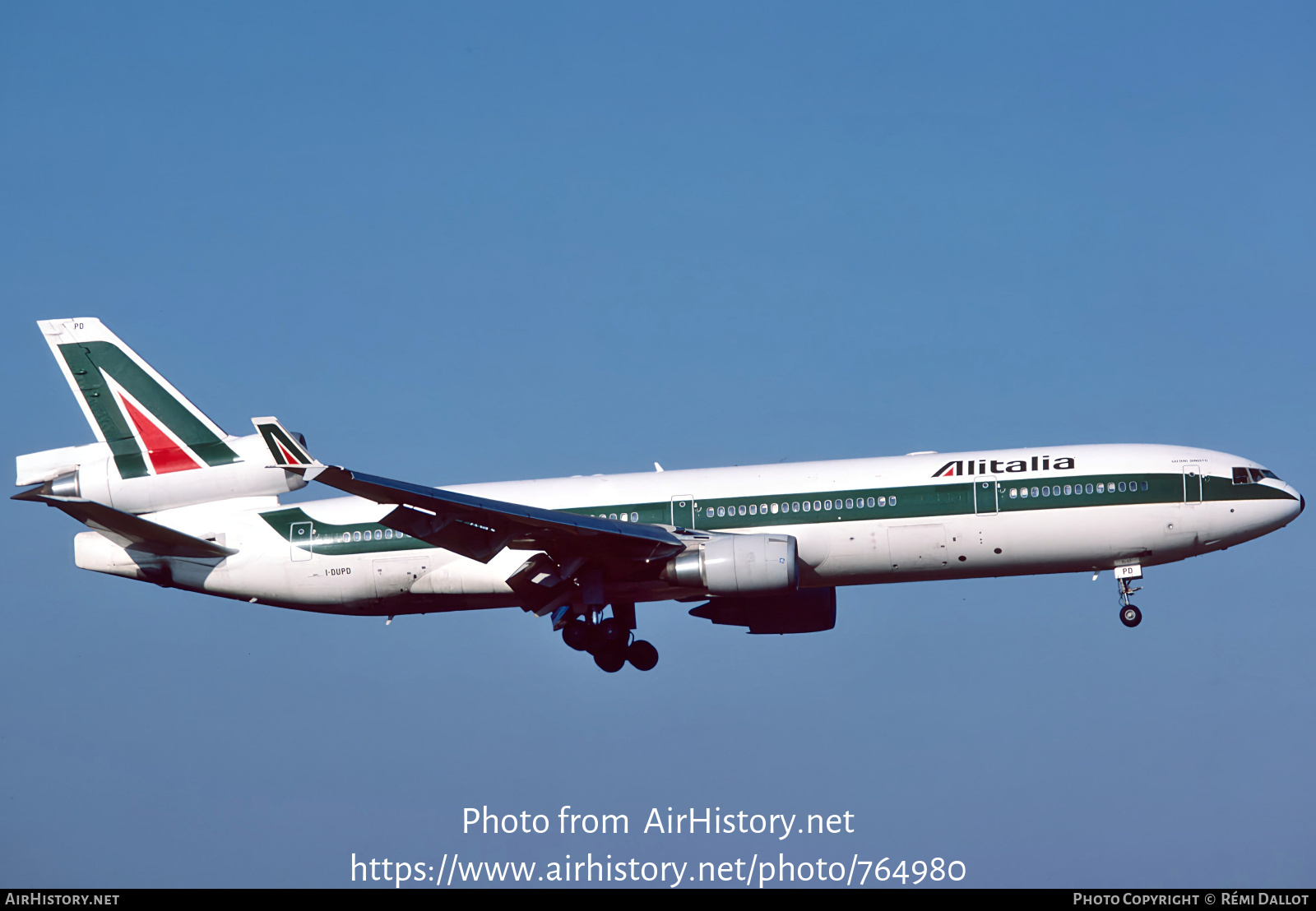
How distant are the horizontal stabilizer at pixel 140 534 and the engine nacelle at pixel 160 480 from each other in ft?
2.86

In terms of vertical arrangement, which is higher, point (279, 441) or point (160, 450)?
point (160, 450)

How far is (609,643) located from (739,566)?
578 cm

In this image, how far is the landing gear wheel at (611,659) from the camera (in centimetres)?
4331

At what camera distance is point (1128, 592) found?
41.8 metres

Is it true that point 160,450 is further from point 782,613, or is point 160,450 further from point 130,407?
point 782,613

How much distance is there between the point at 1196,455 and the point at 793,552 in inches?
455

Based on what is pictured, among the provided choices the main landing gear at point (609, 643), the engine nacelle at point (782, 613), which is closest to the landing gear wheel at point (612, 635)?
the main landing gear at point (609, 643)

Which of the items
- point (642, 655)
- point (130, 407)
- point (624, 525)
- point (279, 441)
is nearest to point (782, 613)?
point (642, 655)

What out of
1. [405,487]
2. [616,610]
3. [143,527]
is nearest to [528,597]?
[616,610]

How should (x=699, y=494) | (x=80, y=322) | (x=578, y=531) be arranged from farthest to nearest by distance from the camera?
(x=80, y=322) < (x=699, y=494) < (x=578, y=531)

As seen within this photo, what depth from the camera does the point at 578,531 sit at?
128 feet

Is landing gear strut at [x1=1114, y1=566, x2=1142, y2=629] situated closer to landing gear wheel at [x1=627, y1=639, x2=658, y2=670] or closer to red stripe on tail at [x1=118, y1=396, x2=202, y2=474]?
landing gear wheel at [x1=627, y1=639, x2=658, y2=670]

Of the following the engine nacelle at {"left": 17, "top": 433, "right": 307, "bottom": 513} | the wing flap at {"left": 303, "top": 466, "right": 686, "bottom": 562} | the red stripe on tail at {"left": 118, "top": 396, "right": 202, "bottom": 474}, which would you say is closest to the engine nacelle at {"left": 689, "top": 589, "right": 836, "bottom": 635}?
the wing flap at {"left": 303, "top": 466, "right": 686, "bottom": 562}

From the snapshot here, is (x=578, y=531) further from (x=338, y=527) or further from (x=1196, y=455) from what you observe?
(x=1196, y=455)
